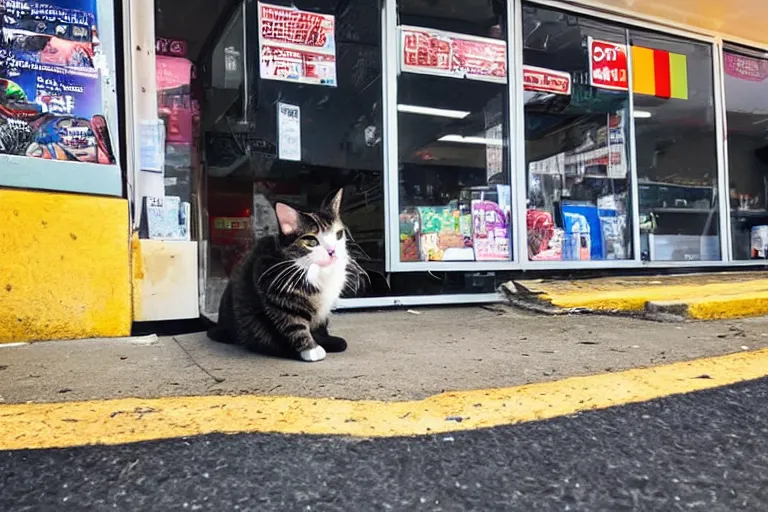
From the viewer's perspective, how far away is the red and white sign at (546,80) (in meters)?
4.01

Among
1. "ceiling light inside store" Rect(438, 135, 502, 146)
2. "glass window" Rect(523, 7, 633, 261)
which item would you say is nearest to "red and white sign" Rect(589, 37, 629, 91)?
"glass window" Rect(523, 7, 633, 261)

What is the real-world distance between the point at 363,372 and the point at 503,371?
50 cm

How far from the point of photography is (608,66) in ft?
14.1

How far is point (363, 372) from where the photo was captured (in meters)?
1.74

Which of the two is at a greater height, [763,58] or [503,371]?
[763,58]

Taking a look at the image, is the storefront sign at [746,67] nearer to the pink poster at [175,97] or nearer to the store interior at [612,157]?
the store interior at [612,157]

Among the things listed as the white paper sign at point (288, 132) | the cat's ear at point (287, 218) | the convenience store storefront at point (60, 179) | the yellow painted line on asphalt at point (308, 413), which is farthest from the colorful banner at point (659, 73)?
the convenience store storefront at point (60, 179)

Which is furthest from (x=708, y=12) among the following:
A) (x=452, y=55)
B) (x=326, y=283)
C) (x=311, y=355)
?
(x=311, y=355)

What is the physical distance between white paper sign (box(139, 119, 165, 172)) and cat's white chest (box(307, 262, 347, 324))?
56.3 inches

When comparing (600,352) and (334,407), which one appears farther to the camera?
(600,352)

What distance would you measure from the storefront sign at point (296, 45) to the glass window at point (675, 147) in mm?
2762

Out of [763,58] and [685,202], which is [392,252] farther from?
[763,58]

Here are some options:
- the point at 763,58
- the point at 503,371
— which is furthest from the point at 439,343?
the point at 763,58

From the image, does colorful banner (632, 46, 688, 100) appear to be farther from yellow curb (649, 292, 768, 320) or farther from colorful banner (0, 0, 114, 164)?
colorful banner (0, 0, 114, 164)
